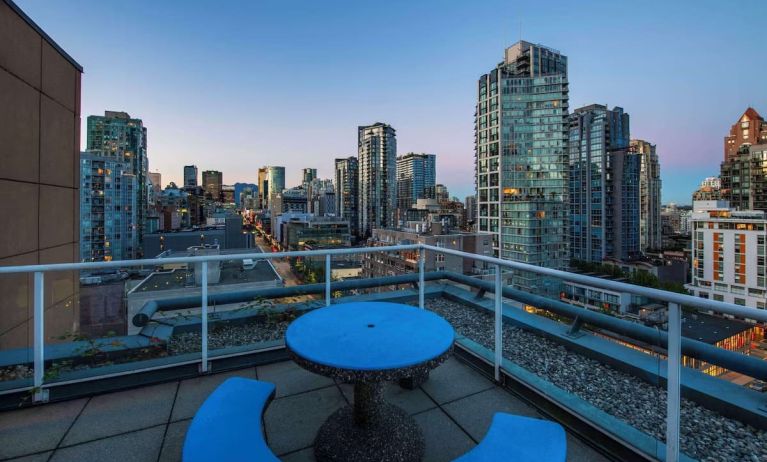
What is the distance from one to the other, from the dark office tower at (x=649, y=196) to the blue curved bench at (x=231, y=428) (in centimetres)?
9745

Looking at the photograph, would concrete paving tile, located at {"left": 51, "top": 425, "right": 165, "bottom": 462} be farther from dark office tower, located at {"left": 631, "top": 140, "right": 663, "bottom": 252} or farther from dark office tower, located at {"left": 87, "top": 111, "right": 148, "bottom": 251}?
dark office tower, located at {"left": 87, "top": 111, "right": 148, "bottom": 251}

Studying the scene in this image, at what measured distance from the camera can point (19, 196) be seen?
409cm

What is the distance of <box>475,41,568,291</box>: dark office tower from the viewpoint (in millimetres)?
38500

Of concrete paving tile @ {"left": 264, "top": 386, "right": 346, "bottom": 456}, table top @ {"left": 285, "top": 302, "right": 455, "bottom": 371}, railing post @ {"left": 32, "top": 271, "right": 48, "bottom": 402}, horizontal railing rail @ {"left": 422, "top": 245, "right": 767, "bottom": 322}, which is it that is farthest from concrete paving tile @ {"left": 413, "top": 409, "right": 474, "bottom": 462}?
railing post @ {"left": 32, "top": 271, "right": 48, "bottom": 402}

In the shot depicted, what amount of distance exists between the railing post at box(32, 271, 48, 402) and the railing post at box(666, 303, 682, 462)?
4688 millimetres

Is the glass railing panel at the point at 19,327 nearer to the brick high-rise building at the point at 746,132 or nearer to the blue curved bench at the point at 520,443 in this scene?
the blue curved bench at the point at 520,443

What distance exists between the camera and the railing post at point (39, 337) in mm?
2676

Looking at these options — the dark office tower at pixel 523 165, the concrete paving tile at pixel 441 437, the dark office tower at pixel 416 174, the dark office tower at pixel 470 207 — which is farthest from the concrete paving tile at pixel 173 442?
the dark office tower at pixel 416 174

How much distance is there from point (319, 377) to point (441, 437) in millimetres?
1391

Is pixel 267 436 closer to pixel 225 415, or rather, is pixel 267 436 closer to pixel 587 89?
pixel 225 415

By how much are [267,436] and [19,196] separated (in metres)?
4.70

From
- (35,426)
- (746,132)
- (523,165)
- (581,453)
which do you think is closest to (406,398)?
(581,453)

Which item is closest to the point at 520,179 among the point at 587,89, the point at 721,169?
the point at 721,169

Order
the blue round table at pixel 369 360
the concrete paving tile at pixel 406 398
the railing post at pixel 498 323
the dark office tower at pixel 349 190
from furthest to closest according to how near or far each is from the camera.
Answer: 1. the dark office tower at pixel 349 190
2. the railing post at pixel 498 323
3. the concrete paving tile at pixel 406 398
4. the blue round table at pixel 369 360
